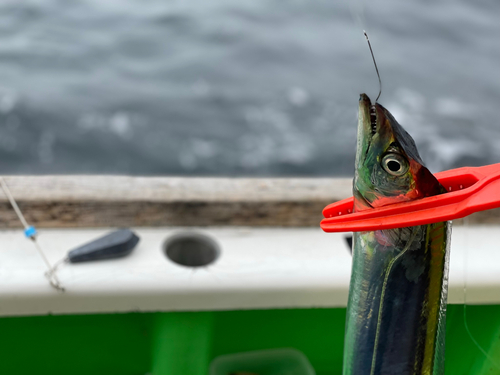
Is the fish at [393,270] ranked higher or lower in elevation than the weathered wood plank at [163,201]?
lower

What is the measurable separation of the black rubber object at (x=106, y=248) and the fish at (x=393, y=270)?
559 mm

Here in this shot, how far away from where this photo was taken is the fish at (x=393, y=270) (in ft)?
1.69

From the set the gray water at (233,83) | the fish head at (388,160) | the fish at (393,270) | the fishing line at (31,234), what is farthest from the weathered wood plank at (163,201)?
the gray water at (233,83)

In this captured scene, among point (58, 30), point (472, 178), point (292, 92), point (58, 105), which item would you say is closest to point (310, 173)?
point (292, 92)

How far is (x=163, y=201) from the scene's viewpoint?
1.14 metres

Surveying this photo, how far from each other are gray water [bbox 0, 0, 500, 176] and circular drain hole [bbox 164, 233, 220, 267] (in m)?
2.34

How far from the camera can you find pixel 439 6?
5.45 m

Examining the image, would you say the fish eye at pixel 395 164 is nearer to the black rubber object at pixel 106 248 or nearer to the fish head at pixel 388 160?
→ the fish head at pixel 388 160

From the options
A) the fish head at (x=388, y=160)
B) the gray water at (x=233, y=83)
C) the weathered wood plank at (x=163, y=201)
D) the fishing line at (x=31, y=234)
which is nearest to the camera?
the fish head at (x=388, y=160)

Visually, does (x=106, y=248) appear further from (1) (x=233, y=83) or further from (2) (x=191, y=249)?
(1) (x=233, y=83)

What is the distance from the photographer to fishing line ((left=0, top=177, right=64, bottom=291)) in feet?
3.22

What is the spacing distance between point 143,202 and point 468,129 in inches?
151

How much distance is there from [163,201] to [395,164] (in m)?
0.72

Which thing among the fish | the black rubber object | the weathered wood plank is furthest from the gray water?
the fish
